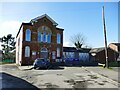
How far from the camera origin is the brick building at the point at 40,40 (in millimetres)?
33844

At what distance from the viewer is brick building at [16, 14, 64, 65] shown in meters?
33.8

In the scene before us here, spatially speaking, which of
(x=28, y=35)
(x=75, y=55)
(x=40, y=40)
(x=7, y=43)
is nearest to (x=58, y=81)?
(x=28, y=35)

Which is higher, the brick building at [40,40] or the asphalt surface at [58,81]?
the brick building at [40,40]

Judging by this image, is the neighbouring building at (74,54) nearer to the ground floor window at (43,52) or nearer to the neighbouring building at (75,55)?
the neighbouring building at (75,55)

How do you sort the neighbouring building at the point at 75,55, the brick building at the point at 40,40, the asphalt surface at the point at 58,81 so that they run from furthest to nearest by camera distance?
the neighbouring building at the point at 75,55 → the brick building at the point at 40,40 → the asphalt surface at the point at 58,81

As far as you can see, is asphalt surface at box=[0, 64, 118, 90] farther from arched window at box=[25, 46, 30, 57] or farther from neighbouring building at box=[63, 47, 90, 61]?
neighbouring building at box=[63, 47, 90, 61]

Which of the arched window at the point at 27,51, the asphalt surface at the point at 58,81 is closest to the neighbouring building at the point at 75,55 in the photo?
the arched window at the point at 27,51

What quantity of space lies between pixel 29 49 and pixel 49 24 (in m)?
7.02

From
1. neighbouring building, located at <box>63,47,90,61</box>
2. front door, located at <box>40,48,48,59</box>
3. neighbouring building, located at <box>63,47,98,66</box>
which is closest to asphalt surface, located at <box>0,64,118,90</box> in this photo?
front door, located at <box>40,48,48,59</box>

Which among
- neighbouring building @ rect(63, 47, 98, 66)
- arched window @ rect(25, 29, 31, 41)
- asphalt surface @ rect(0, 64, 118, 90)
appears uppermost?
arched window @ rect(25, 29, 31, 41)

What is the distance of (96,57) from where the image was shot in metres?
48.6

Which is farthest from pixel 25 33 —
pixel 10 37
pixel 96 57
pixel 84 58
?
pixel 10 37

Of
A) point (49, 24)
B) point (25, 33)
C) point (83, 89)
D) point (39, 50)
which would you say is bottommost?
point (83, 89)

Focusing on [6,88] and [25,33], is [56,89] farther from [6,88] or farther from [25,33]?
[25,33]
